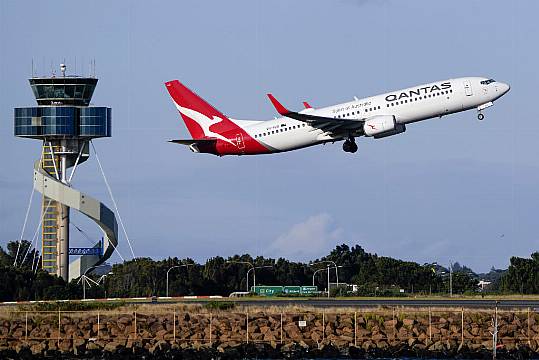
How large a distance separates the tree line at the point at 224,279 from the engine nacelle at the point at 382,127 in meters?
31.3

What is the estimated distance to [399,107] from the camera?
86250mm

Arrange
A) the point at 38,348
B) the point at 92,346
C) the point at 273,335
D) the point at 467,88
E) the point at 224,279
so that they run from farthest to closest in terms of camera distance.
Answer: the point at 224,279
the point at 467,88
the point at 273,335
the point at 92,346
the point at 38,348

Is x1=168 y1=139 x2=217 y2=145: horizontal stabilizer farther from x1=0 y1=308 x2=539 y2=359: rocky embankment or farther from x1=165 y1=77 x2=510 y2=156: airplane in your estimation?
x1=0 y1=308 x2=539 y2=359: rocky embankment

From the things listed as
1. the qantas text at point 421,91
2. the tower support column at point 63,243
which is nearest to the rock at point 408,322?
the qantas text at point 421,91

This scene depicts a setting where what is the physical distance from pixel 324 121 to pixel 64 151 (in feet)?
272

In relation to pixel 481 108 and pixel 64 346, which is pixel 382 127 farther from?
pixel 64 346

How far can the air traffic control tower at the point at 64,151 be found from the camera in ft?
530

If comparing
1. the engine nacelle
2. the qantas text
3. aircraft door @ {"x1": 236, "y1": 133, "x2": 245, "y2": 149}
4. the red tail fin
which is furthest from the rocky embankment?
the red tail fin

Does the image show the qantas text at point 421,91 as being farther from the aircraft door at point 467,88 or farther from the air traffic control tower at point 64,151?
the air traffic control tower at point 64,151

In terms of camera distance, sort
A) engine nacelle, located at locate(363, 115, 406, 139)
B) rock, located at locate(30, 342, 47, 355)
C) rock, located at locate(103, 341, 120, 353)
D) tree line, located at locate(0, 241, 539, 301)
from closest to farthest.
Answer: rock, located at locate(30, 342, 47, 355) → rock, located at locate(103, 341, 120, 353) → engine nacelle, located at locate(363, 115, 406, 139) → tree line, located at locate(0, 241, 539, 301)

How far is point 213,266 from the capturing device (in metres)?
174

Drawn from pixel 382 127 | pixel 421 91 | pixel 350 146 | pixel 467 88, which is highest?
pixel 467 88

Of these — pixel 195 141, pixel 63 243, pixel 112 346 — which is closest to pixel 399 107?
pixel 195 141

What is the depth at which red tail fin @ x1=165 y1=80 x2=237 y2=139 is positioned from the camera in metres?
99.1
